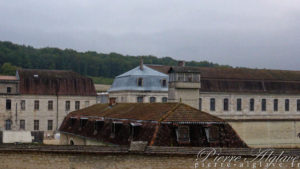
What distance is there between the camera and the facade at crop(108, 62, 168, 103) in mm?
55594

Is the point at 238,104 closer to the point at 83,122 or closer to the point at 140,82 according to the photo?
the point at 140,82

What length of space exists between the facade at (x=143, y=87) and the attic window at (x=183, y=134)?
32769 mm

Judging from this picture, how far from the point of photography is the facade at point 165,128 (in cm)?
2209

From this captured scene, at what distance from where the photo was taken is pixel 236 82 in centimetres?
5919

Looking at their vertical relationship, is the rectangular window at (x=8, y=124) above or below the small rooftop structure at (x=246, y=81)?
below

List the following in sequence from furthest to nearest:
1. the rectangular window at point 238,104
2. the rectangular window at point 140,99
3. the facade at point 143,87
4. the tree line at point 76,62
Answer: the tree line at point 76,62 → the rectangular window at point 238,104 → the rectangular window at point 140,99 → the facade at point 143,87

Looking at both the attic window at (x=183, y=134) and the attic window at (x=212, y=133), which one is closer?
the attic window at (x=183, y=134)

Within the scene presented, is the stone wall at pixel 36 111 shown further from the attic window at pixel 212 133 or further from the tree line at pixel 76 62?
the tree line at pixel 76 62

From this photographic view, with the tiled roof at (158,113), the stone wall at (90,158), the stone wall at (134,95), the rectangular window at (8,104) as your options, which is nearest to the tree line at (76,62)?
the stone wall at (134,95)

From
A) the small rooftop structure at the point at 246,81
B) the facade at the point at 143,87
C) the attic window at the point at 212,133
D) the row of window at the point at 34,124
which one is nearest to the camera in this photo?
the attic window at the point at 212,133

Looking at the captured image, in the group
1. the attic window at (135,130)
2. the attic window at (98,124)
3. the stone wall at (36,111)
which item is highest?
the attic window at (135,130)

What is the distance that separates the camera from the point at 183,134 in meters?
22.3

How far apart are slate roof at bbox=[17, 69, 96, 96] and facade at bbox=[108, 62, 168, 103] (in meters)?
4.91

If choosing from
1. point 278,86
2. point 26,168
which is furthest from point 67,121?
point 278,86
